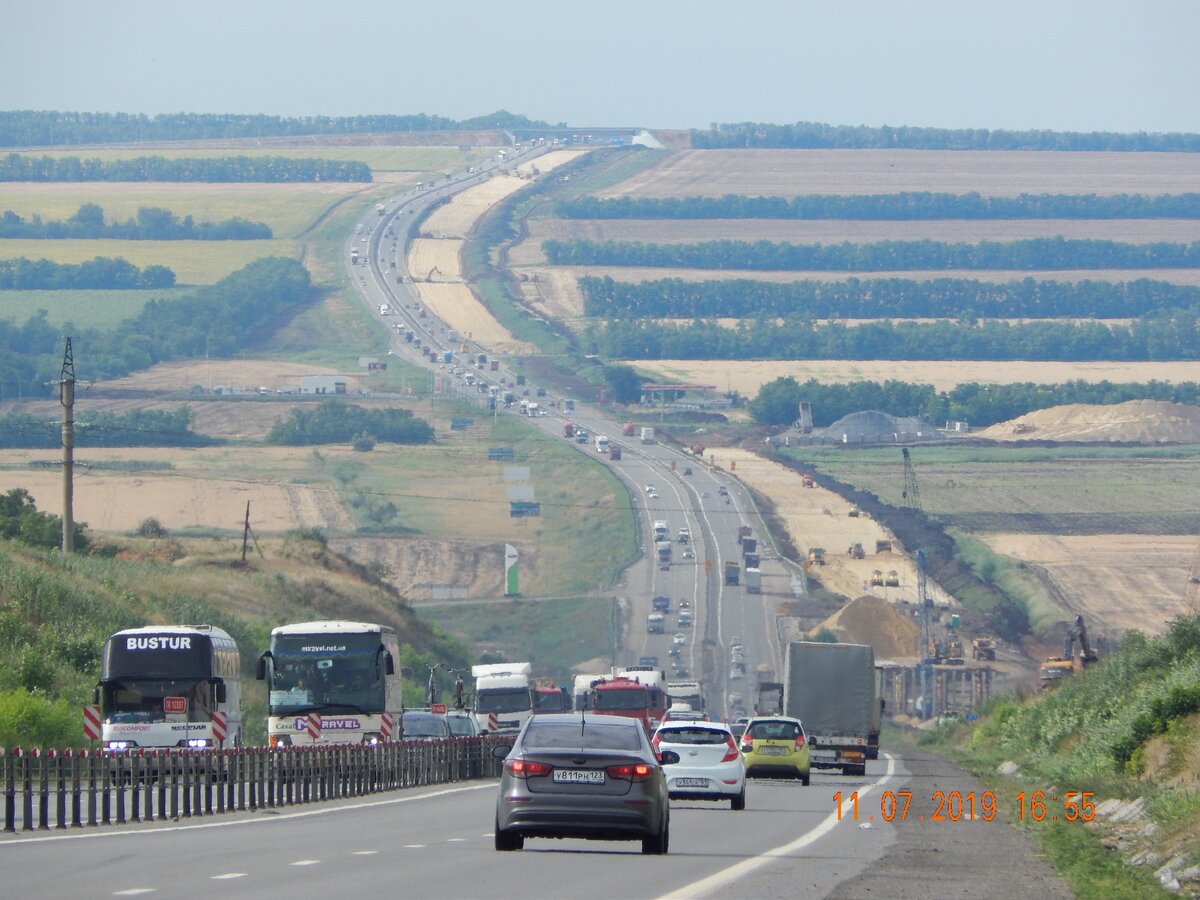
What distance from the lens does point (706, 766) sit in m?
31.4

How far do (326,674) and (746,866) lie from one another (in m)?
20.4

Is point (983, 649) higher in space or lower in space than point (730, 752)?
lower

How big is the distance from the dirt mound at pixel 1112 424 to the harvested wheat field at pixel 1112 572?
40.5 meters

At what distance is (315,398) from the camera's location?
164 meters

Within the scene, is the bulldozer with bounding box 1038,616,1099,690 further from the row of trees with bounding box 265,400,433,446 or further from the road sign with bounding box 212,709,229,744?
the row of trees with bounding box 265,400,433,446

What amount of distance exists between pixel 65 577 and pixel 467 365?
12650 cm

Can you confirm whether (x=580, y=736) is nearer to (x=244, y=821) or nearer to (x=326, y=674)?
(x=244, y=821)

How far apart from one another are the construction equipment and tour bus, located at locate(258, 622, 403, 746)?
65.5 metres

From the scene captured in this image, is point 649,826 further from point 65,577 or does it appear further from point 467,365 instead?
point 467,365

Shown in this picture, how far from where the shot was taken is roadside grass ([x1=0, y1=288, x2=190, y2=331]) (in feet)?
613

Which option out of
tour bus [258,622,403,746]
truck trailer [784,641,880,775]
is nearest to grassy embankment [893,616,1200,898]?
truck trailer [784,641,880,775]

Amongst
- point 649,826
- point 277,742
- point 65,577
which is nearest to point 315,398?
point 65,577

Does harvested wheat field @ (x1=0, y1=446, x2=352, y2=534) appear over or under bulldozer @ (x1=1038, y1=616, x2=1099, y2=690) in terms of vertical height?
over

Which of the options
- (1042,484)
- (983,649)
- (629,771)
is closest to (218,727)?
(629,771)
